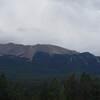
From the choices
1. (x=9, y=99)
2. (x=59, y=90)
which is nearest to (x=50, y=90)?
(x=59, y=90)

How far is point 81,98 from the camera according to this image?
87.5 metres

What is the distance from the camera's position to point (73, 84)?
88.0m

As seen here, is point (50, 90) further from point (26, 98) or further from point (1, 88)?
point (1, 88)

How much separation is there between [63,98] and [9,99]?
11.6 metres

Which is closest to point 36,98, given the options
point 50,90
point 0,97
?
point 50,90

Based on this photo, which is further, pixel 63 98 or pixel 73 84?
pixel 73 84

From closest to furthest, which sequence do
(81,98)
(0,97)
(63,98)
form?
(0,97)
(63,98)
(81,98)

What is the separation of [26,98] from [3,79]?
1670cm

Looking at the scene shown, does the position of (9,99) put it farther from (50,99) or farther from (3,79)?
(50,99)

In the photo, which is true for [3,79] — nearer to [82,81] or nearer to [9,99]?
[9,99]

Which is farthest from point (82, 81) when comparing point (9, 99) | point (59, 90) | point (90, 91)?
point (9, 99)

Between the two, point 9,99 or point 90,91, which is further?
point 90,91

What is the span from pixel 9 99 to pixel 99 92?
21869 mm

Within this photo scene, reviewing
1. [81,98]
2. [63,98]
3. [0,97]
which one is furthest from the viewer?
[81,98]
